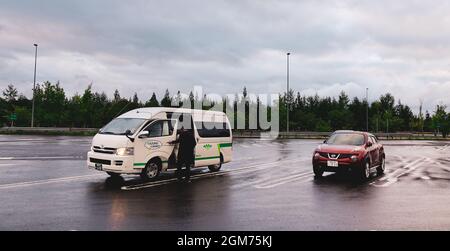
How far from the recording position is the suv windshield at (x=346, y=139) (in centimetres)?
1373

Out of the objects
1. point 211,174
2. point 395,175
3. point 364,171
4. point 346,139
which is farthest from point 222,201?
point 395,175

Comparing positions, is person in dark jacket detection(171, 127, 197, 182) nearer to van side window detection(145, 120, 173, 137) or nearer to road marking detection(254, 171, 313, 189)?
van side window detection(145, 120, 173, 137)

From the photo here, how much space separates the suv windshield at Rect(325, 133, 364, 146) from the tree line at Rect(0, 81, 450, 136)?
30982 mm

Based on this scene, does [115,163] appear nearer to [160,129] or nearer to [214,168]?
[160,129]

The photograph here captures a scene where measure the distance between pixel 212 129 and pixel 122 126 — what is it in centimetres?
383

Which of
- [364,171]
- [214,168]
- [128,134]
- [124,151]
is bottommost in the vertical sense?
[214,168]

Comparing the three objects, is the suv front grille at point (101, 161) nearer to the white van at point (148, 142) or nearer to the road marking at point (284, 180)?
the white van at point (148, 142)

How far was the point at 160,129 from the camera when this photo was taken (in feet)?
40.7

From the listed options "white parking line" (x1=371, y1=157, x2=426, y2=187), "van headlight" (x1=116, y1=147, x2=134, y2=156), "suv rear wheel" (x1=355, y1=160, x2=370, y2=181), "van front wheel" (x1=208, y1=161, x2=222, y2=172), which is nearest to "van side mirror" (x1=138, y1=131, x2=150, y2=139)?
"van headlight" (x1=116, y1=147, x2=134, y2=156)

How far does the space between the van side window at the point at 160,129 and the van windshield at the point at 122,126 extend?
38cm

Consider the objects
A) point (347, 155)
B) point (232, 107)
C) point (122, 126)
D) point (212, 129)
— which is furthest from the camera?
point (232, 107)

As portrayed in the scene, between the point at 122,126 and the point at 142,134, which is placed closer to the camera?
the point at 142,134

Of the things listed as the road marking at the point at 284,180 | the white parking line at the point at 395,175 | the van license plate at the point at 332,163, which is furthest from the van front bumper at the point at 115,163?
the white parking line at the point at 395,175
